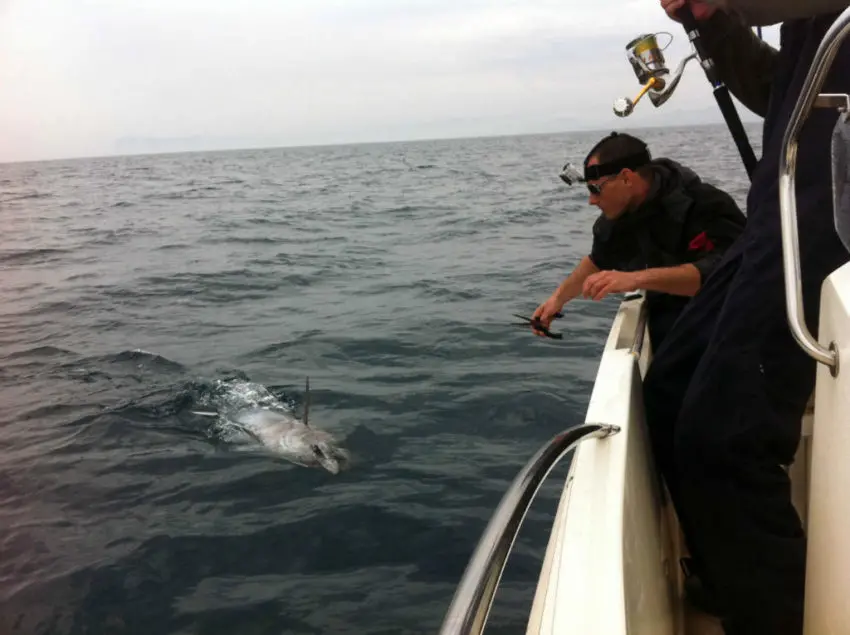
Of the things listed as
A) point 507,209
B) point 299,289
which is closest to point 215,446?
point 299,289

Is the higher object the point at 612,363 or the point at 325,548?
the point at 612,363

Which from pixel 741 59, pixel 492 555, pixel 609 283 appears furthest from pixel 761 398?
pixel 741 59

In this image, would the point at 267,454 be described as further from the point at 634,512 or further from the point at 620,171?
the point at 634,512

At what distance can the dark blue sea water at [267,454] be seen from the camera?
11.2ft

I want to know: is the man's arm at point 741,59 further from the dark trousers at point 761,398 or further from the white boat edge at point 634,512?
the white boat edge at point 634,512

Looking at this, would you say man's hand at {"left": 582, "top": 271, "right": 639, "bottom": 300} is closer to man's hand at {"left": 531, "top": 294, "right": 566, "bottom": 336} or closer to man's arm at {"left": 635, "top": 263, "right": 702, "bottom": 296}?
man's arm at {"left": 635, "top": 263, "right": 702, "bottom": 296}

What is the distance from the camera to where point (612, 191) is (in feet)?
10.7

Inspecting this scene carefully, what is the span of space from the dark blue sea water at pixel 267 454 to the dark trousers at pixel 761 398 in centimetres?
136

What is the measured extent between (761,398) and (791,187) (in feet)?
2.06

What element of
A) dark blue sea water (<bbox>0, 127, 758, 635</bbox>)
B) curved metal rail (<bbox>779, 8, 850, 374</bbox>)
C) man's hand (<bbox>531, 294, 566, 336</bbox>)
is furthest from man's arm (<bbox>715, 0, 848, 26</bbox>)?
dark blue sea water (<bbox>0, 127, 758, 635</bbox>)

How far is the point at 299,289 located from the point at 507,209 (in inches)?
325

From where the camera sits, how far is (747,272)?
1.89 m

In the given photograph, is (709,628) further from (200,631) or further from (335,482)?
(335,482)

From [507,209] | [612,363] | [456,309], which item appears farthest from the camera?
[507,209]
